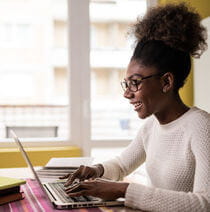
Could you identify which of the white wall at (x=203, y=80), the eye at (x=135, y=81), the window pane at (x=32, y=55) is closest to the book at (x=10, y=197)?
the eye at (x=135, y=81)

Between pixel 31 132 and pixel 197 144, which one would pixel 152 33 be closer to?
pixel 197 144

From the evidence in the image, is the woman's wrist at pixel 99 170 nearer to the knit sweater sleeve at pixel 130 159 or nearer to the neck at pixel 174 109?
the knit sweater sleeve at pixel 130 159

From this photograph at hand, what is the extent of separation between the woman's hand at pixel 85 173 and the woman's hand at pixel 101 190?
228 millimetres

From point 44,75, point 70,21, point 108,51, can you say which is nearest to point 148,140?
point 70,21

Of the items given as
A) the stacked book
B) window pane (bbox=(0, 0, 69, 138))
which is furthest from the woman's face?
window pane (bbox=(0, 0, 69, 138))

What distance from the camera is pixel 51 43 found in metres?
10.3

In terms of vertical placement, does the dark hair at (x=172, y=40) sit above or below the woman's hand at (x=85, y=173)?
above

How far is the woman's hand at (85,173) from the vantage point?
1.46 metres

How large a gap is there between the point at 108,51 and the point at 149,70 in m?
4.54

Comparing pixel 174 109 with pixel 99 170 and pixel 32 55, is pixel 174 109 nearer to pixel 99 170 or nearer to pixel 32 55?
pixel 99 170

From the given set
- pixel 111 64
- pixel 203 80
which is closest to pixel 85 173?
pixel 203 80

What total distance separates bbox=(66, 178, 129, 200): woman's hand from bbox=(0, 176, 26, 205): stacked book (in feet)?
0.62

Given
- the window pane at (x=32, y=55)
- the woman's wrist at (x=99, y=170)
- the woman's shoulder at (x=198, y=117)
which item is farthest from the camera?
the window pane at (x=32, y=55)

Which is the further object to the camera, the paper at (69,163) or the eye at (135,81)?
the paper at (69,163)
